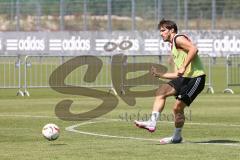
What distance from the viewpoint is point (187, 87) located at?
13.3m

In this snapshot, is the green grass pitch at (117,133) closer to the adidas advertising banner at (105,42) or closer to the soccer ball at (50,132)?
the soccer ball at (50,132)

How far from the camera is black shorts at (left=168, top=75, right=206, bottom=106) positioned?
524 inches

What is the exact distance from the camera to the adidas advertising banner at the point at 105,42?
44625 mm

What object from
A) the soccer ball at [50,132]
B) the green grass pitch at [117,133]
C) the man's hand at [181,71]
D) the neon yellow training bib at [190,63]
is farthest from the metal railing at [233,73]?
the soccer ball at [50,132]

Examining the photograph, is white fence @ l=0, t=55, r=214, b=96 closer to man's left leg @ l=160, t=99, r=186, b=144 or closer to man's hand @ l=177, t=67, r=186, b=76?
man's left leg @ l=160, t=99, r=186, b=144

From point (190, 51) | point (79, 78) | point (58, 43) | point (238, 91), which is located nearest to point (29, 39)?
point (58, 43)

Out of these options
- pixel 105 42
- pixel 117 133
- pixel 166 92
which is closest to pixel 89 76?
pixel 105 42

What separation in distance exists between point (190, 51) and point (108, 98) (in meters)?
12.6

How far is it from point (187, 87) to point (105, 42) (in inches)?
1322

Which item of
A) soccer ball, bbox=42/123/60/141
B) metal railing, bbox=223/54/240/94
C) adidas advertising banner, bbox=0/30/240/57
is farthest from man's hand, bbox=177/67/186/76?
adidas advertising banner, bbox=0/30/240/57

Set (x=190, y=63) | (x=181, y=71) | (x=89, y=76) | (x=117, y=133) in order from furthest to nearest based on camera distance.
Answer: (x=89, y=76)
(x=117, y=133)
(x=190, y=63)
(x=181, y=71)

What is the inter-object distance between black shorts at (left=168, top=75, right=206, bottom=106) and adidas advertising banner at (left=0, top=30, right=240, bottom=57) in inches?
1202

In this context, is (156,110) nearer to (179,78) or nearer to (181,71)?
(179,78)

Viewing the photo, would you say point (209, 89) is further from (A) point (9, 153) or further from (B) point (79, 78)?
(A) point (9, 153)
